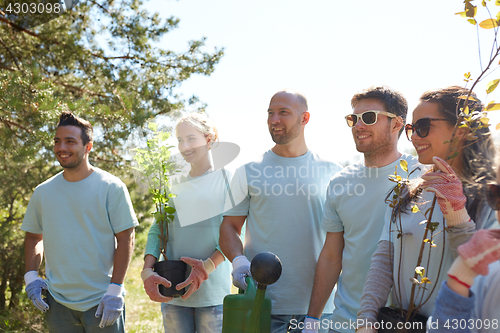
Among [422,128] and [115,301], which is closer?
[422,128]

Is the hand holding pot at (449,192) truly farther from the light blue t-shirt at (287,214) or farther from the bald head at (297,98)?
the bald head at (297,98)

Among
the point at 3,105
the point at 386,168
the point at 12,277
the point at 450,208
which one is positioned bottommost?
the point at 12,277

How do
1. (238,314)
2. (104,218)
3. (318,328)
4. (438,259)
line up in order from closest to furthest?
1. (438,259)
2. (238,314)
3. (318,328)
4. (104,218)

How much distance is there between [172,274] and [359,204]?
1373 mm

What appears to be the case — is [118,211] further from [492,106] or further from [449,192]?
[492,106]

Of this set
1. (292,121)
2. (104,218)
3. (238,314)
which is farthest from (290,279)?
(104,218)

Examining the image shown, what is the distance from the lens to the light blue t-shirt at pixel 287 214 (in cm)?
260

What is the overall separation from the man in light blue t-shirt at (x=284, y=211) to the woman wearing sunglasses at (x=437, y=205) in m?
0.77

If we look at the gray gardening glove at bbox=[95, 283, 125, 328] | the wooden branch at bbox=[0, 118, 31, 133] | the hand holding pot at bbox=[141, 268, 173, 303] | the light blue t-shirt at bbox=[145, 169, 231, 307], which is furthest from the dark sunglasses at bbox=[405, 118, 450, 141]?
the wooden branch at bbox=[0, 118, 31, 133]

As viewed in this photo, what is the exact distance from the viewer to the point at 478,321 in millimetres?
1249

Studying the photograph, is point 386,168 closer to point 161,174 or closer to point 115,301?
point 161,174

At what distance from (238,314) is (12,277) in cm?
457

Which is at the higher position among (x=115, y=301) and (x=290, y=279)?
(x=290, y=279)

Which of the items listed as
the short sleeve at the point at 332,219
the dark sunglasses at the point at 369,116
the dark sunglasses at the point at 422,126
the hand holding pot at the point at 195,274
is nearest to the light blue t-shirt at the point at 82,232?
the hand holding pot at the point at 195,274
